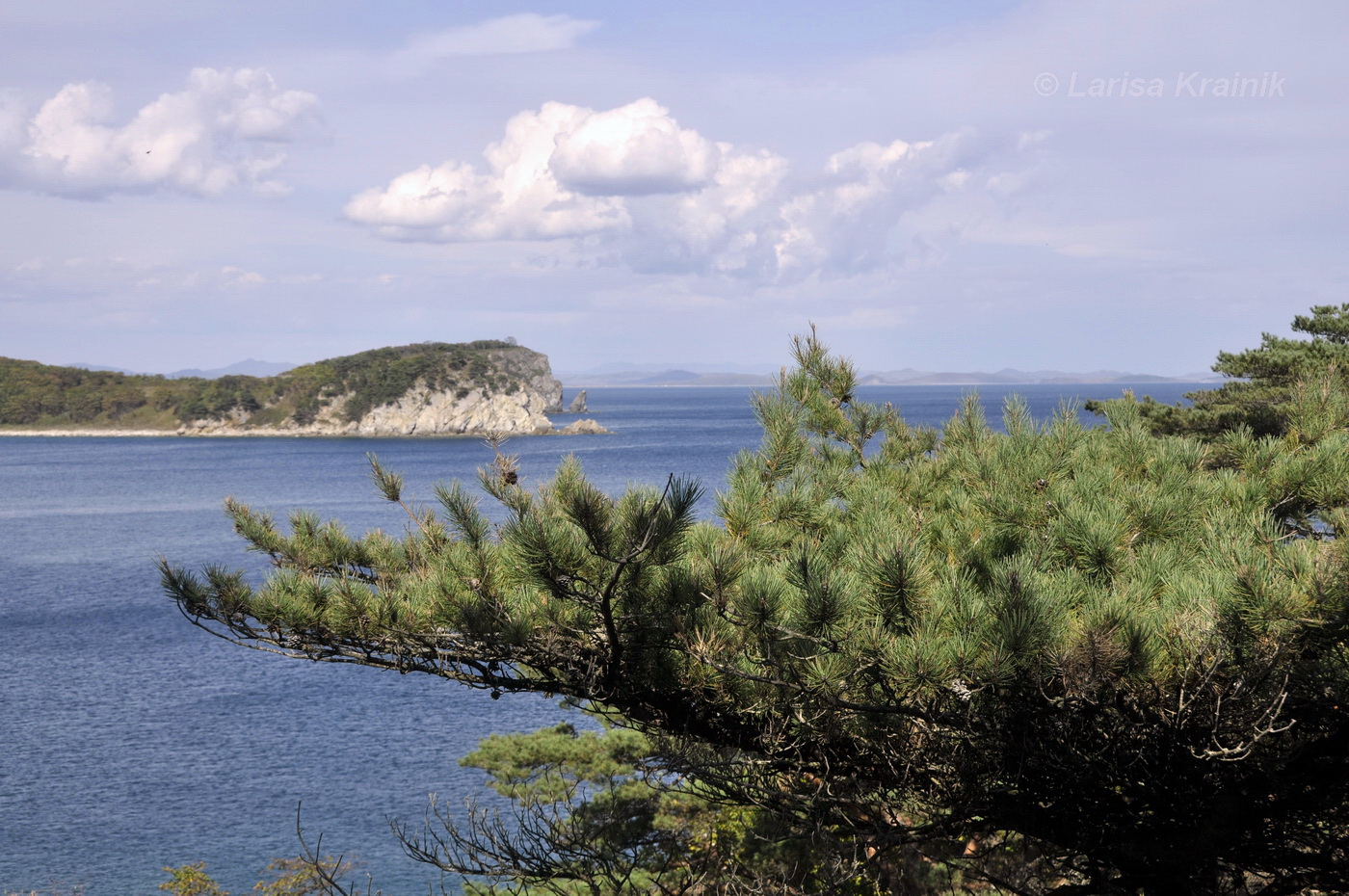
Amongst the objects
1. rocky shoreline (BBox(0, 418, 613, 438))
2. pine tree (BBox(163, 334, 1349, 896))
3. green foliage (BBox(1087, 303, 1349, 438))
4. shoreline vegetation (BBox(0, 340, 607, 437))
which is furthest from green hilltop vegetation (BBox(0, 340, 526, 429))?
pine tree (BBox(163, 334, 1349, 896))

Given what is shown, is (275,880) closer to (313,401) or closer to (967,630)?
(967,630)

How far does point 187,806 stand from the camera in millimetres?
15406

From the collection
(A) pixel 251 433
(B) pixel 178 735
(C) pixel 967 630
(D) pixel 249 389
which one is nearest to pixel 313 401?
(A) pixel 251 433

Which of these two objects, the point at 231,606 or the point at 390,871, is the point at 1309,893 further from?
the point at 390,871

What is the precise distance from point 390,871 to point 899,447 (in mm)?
9532

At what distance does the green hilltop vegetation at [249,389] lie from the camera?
103 meters

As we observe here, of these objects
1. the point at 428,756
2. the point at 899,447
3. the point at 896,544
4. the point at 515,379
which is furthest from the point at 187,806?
the point at 515,379

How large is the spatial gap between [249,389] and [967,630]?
11535cm

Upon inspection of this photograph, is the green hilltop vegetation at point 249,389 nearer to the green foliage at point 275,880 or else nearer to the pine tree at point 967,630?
the green foliage at point 275,880

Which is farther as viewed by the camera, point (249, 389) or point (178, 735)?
point (249, 389)

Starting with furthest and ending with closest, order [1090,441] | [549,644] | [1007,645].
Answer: [1090,441] < [549,644] < [1007,645]

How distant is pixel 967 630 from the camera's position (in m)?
3.48

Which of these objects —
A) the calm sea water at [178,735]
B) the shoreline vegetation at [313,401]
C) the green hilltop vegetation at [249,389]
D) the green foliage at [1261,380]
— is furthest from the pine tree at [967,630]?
the green hilltop vegetation at [249,389]

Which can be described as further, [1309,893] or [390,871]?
[390,871]
